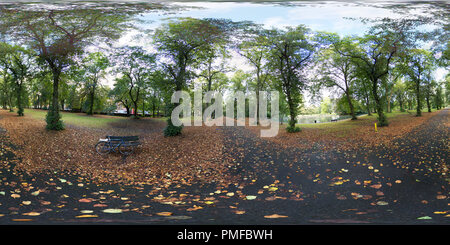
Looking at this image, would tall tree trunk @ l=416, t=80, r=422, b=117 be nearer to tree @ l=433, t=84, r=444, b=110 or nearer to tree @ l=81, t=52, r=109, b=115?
tree @ l=433, t=84, r=444, b=110

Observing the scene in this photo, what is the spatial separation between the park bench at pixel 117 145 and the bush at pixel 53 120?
0.46 metres

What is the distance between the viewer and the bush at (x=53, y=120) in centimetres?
206

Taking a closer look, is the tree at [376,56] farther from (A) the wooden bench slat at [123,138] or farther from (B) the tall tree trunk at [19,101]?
(B) the tall tree trunk at [19,101]

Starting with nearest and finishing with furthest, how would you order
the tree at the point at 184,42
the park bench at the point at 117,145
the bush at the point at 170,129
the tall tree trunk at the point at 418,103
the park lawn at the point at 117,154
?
the park lawn at the point at 117,154, the park bench at the point at 117,145, the tree at the point at 184,42, the bush at the point at 170,129, the tall tree trunk at the point at 418,103

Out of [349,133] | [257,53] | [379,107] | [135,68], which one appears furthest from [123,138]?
[379,107]

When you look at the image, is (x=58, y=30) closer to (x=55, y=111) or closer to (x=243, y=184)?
(x=55, y=111)

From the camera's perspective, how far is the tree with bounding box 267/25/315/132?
2119 millimetres

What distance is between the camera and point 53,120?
81.1 inches

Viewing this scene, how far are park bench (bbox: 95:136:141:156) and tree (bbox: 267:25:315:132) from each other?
5.34 feet

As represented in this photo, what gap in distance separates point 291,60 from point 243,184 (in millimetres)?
1374

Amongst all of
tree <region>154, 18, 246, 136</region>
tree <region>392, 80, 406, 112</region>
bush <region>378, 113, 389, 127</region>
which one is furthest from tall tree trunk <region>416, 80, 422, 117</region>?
tree <region>154, 18, 246, 136</region>

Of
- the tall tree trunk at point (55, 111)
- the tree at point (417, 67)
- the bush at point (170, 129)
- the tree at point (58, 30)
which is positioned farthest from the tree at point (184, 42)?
the tree at point (417, 67)
